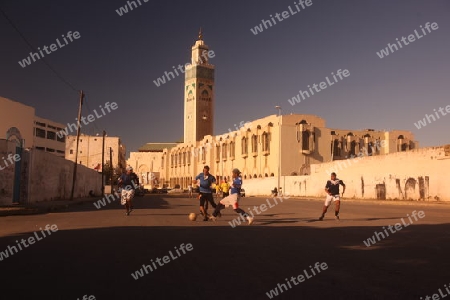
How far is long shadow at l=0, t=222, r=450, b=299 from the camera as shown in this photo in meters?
5.04

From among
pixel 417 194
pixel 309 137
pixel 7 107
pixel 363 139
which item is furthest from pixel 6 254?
pixel 363 139

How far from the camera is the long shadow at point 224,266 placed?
5.04 meters

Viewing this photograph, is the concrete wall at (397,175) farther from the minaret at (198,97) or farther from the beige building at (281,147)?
the minaret at (198,97)

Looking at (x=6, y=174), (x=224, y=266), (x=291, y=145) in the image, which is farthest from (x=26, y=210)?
(x=291, y=145)

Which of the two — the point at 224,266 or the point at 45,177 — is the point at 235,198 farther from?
the point at 45,177

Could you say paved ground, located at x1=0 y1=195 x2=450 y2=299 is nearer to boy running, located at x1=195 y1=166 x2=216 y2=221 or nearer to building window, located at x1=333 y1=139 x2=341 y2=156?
boy running, located at x1=195 y1=166 x2=216 y2=221


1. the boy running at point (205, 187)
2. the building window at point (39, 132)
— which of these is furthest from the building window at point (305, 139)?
the boy running at point (205, 187)

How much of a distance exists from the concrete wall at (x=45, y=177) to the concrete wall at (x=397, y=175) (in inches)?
1059

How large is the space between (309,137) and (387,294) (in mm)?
70462

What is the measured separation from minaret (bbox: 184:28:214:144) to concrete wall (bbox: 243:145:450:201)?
81.4m

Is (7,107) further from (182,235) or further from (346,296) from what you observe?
(346,296)

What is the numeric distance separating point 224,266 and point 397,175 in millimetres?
35866

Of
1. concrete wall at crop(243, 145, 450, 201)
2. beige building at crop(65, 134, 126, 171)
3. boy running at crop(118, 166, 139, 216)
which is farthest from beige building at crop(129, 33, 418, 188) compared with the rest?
boy running at crop(118, 166, 139, 216)

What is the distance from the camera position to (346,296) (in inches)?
190
